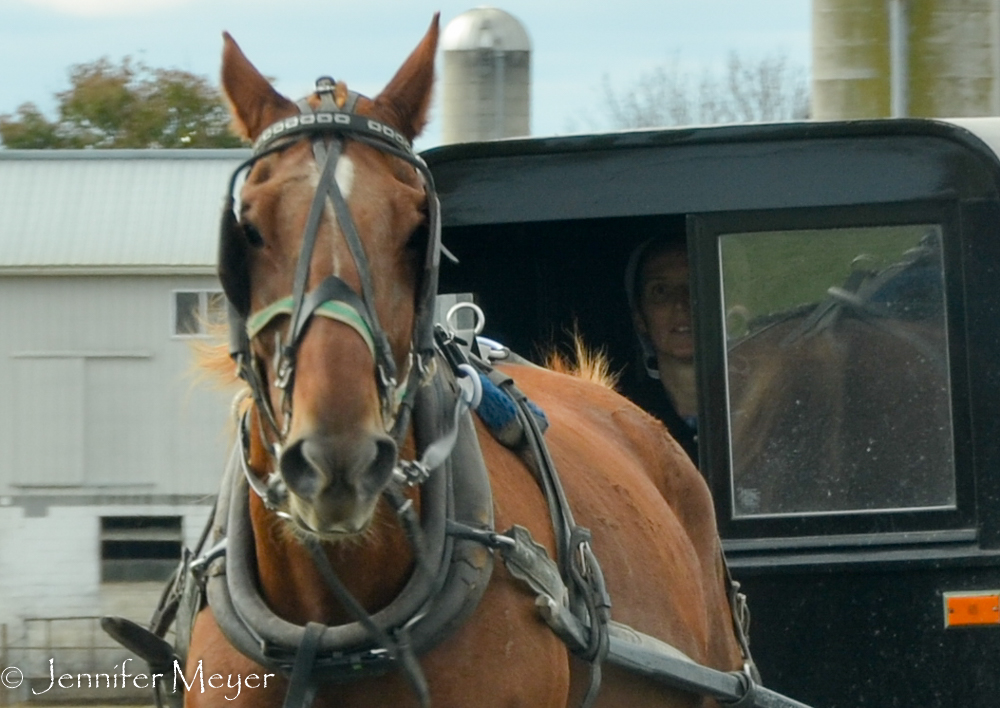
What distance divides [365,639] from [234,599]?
0.73ft

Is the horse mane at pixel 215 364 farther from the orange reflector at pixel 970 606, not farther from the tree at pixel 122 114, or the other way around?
the tree at pixel 122 114

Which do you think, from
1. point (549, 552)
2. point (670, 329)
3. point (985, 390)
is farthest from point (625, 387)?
point (549, 552)

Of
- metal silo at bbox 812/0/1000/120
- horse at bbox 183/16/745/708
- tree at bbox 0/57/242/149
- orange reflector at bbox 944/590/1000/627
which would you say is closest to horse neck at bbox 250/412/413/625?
horse at bbox 183/16/745/708

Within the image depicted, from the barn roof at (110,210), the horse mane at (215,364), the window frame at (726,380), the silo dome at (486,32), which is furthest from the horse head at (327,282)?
the barn roof at (110,210)

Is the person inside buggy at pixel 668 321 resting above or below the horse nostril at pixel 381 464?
above

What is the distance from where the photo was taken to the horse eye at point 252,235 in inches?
86.5

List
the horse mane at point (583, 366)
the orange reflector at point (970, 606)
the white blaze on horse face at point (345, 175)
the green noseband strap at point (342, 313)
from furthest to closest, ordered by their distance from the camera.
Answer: the horse mane at point (583, 366) → the orange reflector at point (970, 606) → the white blaze on horse face at point (345, 175) → the green noseband strap at point (342, 313)

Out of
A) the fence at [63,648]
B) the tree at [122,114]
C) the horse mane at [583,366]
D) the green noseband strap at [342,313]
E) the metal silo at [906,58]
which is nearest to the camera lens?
the green noseband strap at [342,313]

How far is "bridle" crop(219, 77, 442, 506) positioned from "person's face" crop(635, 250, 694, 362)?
86.2 inches

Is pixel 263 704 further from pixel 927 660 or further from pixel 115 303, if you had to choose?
pixel 115 303

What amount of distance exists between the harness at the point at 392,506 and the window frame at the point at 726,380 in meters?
1.19

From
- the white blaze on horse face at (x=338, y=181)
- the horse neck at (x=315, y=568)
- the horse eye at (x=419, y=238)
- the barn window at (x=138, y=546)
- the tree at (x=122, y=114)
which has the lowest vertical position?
the barn window at (x=138, y=546)

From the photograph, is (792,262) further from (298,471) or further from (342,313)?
(298,471)

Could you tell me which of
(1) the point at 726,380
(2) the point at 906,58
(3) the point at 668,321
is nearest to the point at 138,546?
(2) the point at 906,58
